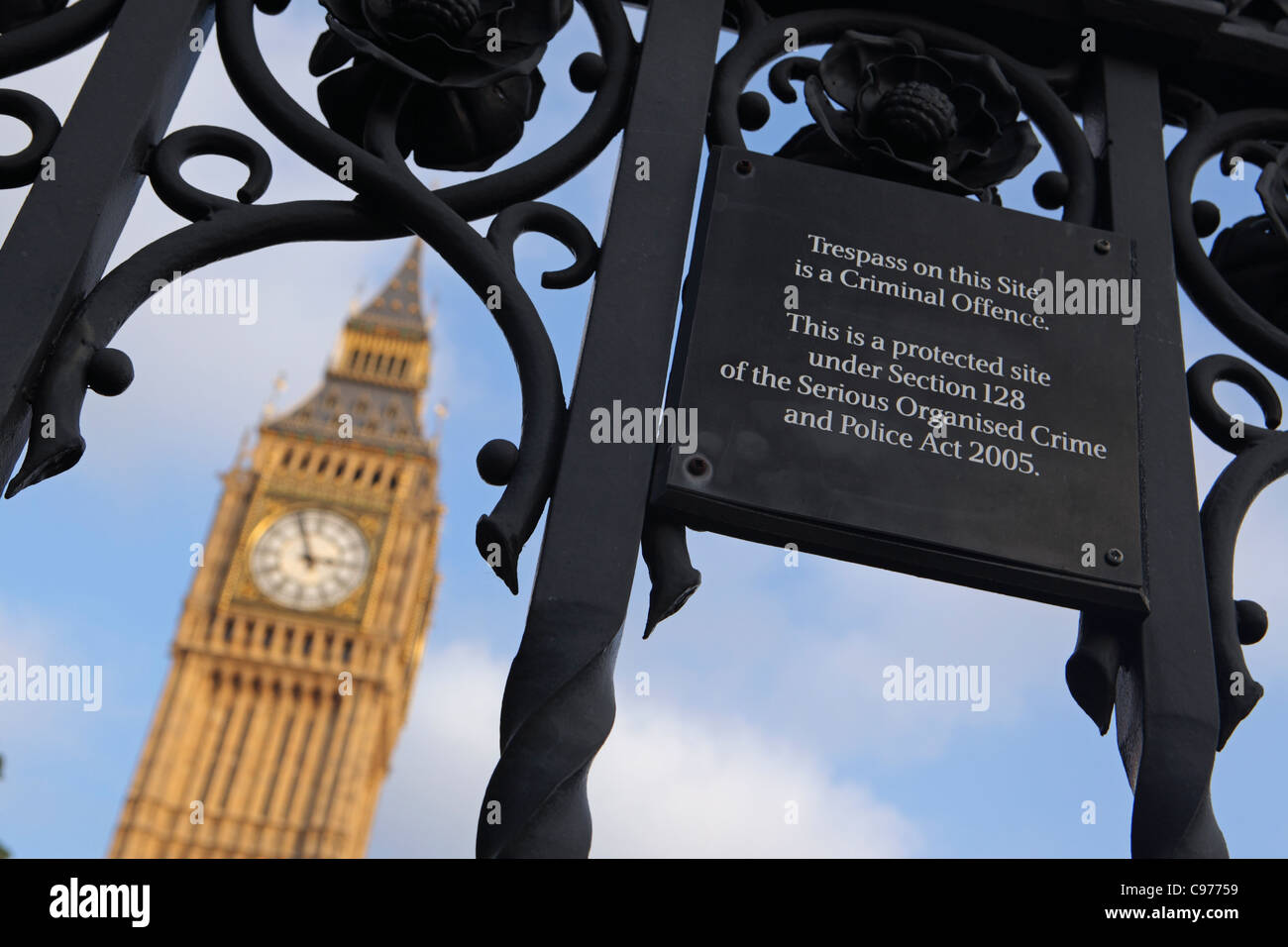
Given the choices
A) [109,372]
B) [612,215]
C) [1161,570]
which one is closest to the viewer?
[109,372]

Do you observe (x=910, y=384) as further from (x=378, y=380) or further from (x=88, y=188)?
(x=378, y=380)

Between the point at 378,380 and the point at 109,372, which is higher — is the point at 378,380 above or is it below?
above

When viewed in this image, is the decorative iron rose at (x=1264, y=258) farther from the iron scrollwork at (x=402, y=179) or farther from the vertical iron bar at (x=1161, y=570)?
the iron scrollwork at (x=402, y=179)

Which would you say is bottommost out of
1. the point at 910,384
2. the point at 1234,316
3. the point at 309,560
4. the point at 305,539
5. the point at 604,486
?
the point at 604,486

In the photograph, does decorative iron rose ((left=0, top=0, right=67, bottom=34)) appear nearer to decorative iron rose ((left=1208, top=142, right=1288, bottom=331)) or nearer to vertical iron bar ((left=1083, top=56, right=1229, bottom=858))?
vertical iron bar ((left=1083, top=56, right=1229, bottom=858))

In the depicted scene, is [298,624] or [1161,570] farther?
[298,624]

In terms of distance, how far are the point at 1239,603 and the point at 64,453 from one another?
200 cm

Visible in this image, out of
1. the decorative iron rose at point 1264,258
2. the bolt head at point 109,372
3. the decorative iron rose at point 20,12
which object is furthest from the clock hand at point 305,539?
the bolt head at point 109,372

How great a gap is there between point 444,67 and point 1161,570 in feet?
5.30

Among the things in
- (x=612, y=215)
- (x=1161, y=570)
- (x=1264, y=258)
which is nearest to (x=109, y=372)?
(x=612, y=215)

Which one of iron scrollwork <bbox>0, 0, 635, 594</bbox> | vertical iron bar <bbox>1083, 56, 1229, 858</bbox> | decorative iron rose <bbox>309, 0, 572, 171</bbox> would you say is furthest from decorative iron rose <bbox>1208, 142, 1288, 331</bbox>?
decorative iron rose <bbox>309, 0, 572, 171</bbox>

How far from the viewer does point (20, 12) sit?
10.8 feet

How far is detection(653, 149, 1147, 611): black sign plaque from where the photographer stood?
9.29ft
